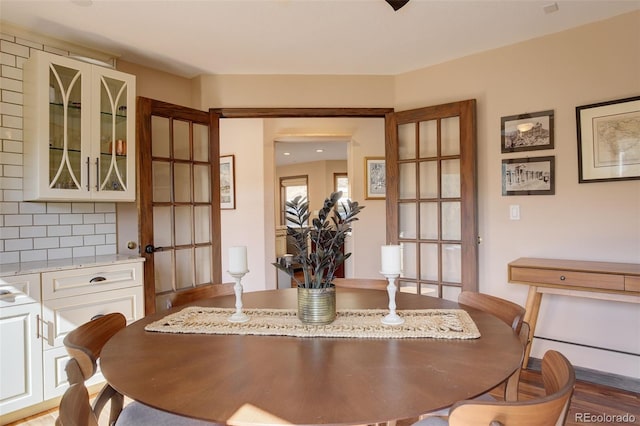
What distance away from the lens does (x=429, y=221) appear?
10.8 feet

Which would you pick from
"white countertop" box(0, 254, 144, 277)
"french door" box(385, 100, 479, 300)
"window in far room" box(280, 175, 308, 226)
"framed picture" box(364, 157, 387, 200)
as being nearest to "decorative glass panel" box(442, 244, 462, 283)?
"french door" box(385, 100, 479, 300)

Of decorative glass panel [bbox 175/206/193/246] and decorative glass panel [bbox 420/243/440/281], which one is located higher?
decorative glass panel [bbox 175/206/193/246]

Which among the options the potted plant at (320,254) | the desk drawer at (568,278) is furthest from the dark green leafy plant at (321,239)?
the desk drawer at (568,278)

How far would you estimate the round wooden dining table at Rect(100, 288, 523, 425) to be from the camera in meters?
0.85

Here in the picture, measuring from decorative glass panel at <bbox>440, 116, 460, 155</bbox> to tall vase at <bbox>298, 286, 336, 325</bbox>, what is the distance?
2196 mm

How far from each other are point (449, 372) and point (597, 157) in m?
2.30

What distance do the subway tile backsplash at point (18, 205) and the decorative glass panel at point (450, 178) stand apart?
2.91m

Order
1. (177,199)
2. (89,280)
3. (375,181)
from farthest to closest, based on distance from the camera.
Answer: (375,181) → (177,199) → (89,280)

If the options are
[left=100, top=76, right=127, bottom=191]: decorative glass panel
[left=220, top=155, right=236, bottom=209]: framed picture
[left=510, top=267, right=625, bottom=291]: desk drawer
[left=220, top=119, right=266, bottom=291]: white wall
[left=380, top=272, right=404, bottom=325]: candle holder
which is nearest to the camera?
[left=380, top=272, right=404, bottom=325]: candle holder

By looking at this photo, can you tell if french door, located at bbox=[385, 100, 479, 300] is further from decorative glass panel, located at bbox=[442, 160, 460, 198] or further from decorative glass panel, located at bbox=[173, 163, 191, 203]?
decorative glass panel, located at bbox=[173, 163, 191, 203]

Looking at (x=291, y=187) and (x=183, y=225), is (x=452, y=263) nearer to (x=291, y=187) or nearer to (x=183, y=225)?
(x=183, y=225)

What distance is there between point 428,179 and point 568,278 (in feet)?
4.34

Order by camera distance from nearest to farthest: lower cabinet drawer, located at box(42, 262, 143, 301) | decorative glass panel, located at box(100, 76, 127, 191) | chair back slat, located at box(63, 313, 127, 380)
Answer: chair back slat, located at box(63, 313, 127, 380)
lower cabinet drawer, located at box(42, 262, 143, 301)
decorative glass panel, located at box(100, 76, 127, 191)

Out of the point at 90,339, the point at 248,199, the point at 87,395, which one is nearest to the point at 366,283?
the point at 90,339
